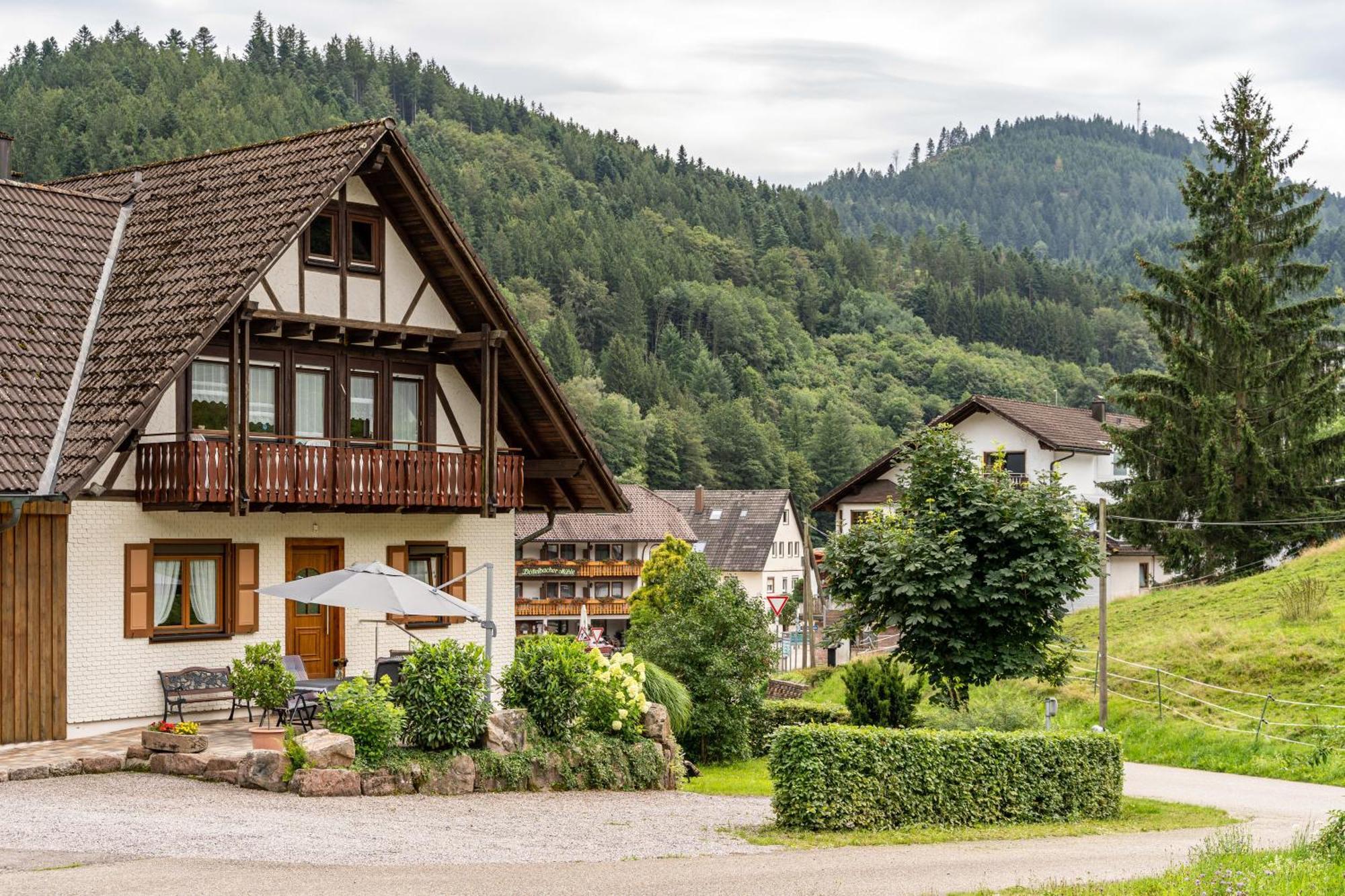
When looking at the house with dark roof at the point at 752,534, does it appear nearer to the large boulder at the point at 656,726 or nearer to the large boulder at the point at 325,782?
the large boulder at the point at 656,726

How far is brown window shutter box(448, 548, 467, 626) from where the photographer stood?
29031 mm

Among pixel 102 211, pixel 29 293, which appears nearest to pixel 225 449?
pixel 29 293

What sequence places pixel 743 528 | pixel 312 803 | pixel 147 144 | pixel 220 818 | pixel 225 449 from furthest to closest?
pixel 147 144 → pixel 743 528 → pixel 225 449 → pixel 312 803 → pixel 220 818

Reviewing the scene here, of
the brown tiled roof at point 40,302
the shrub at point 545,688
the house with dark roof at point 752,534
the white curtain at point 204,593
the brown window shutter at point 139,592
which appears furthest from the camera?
the house with dark roof at point 752,534

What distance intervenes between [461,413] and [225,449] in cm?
583

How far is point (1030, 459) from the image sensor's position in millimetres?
70062

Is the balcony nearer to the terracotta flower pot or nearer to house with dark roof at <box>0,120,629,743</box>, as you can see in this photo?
house with dark roof at <box>0,120,629,743</box>

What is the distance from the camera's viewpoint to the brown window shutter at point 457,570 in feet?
95.2

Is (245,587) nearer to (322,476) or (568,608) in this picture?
(322,476)

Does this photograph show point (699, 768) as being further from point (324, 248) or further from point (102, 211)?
point (102, 211)

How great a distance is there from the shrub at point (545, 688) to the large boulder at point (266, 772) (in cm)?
374

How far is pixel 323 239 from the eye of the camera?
2653cm

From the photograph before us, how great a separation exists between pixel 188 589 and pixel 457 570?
18.1 feet

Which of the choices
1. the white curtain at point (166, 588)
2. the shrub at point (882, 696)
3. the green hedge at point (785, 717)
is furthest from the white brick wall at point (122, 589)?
the shrub at point (882, 696)
